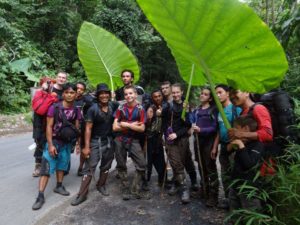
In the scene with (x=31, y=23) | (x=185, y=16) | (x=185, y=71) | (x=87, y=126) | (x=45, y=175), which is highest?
(x=31, y=23)

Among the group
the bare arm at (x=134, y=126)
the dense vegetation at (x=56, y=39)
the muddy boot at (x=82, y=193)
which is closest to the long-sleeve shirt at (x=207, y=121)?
the bare arm at (x=134, y=126)

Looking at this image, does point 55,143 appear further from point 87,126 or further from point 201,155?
point 201,155

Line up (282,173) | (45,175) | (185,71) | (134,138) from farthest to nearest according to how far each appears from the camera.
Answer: (134,138), (45,175), (185,71), (282,173)

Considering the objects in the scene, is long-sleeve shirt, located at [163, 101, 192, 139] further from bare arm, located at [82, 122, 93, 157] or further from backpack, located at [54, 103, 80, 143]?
backpack, located at [54, 103, 80, 143]

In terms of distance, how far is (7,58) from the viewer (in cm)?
1418

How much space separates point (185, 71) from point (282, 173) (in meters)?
1.29

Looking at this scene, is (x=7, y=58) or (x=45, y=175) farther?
(x=7, y=58)

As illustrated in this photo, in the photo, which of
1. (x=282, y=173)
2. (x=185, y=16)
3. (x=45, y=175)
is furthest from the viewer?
(x=45, y=175)

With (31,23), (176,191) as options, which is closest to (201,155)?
(176,191)

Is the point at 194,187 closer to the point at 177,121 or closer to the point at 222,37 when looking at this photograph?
the point at 177,121

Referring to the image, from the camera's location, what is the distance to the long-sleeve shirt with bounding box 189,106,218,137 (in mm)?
4191

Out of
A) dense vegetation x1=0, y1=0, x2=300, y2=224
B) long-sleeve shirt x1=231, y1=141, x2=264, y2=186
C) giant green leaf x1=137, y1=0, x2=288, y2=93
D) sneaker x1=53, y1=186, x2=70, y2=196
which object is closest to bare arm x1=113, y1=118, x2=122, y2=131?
Answer: sneaker x1=53, y1=186, x2=70, y2=196

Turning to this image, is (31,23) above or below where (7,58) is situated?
above

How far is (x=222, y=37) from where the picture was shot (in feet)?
6.65
